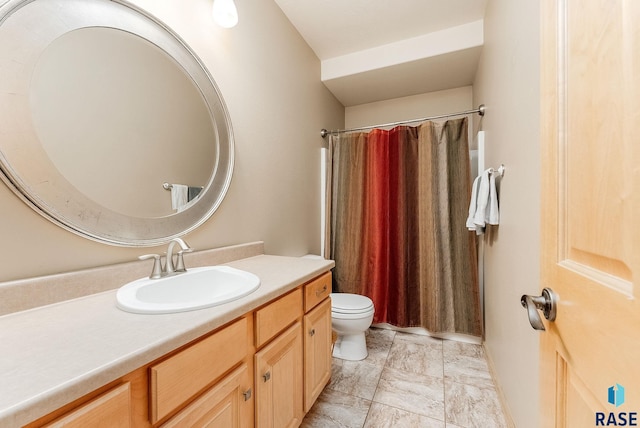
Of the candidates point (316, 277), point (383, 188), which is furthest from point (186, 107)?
point (383, 188)

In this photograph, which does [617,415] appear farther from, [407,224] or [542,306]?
[407,224]

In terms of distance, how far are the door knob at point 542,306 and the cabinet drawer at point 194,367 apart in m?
0.77

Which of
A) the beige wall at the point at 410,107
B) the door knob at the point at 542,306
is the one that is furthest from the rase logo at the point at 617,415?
the beige wall at the point at 410,107

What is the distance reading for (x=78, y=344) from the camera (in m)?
0.55

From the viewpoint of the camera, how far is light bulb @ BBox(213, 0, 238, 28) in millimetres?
1254

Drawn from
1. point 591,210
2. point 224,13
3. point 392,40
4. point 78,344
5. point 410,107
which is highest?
point 392,40

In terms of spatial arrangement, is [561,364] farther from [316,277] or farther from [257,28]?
[257,28]

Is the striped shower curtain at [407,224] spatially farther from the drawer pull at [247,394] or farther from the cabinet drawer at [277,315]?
the drawer pull at [247,394]

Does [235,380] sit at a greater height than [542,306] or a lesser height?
lesser

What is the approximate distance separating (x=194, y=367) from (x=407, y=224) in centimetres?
197

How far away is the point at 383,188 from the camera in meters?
2.33

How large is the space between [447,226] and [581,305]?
1.69 meters

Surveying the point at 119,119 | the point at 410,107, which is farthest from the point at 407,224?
the point at 119,119

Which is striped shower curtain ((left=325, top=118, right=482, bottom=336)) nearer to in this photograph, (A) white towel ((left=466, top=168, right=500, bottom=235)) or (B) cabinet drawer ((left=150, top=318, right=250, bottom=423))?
(A) white towel ((left=466, top=168, right=500, bottom=235))
